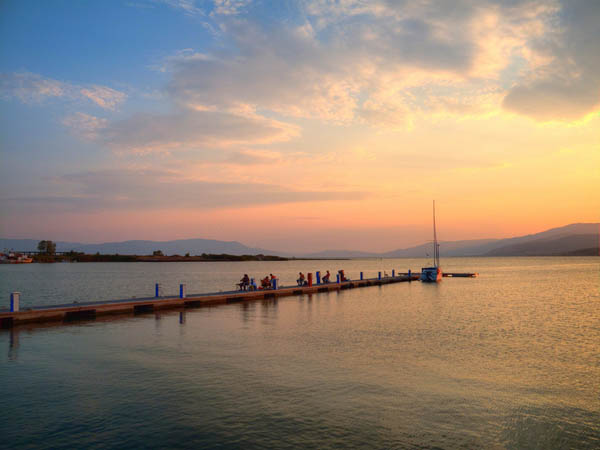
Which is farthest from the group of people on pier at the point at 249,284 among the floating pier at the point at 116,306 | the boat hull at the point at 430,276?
the boat hull at the point at 430,276

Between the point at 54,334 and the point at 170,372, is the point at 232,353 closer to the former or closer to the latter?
the point at 170,372

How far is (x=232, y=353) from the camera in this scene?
59.7 ft

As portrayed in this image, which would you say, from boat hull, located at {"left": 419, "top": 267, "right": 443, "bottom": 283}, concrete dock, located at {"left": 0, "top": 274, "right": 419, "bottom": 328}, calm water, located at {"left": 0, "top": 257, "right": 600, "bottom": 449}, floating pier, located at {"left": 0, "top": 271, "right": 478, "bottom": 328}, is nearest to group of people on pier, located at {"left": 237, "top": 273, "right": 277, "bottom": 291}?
floating pier, located at {"left": 0, "top": 271, "right": 478, "bottom": 328}

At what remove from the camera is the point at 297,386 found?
44.7 feet

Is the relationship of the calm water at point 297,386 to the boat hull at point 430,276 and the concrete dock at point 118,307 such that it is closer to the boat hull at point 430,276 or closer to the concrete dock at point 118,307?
the concrete dock at point 118,307

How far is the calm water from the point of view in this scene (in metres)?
10.0

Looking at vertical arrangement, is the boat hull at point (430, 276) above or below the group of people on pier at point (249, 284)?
below

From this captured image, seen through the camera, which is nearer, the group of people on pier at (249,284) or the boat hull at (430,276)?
the group of people on pier at (249,284)

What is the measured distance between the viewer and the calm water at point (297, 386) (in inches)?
395

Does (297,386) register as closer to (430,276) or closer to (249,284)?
(249,284)

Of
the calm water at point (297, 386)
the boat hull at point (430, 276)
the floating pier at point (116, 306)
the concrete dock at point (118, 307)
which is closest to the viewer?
the calm water at point (297, 386)

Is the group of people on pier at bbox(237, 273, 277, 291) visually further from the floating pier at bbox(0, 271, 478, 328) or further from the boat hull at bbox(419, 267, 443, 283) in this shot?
the boat hull at bbox(419, 267, 443, 283)

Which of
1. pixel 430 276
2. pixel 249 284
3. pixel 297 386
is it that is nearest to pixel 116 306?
pixel 249 284

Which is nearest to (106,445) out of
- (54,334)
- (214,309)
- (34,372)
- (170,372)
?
(170,372)
